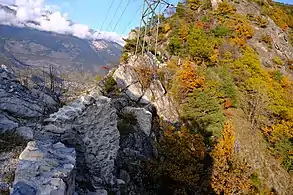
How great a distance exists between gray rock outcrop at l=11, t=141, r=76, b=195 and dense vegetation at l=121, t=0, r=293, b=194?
9030mm

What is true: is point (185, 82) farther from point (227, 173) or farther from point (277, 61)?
point (277, 61)

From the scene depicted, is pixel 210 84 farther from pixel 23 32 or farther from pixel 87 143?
pixel 23 32

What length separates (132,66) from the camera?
2381 cm

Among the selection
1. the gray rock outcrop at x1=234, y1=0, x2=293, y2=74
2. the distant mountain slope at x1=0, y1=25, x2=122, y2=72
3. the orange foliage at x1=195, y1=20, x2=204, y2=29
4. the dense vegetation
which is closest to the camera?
Answer: the dense vegetation

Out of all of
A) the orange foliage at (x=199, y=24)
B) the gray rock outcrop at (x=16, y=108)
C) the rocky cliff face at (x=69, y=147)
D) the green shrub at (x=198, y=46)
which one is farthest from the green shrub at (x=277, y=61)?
the gray rock outcrop at (x=16, y=108)

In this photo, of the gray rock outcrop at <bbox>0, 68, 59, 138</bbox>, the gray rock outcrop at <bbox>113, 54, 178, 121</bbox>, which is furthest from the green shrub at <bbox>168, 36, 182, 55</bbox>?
the gray rock outcrop at <bbox>0, 68, 59, 138</bbox>

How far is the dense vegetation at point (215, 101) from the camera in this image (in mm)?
18609

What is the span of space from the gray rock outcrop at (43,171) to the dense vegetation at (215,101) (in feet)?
29.6

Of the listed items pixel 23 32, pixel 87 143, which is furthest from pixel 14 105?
pixel 23 32

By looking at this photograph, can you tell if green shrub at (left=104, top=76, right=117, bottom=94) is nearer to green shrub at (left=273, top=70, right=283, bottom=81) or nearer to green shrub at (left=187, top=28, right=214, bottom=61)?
green shrub at (left=187, top=28, right=214, bottom=61)

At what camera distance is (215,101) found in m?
25.6

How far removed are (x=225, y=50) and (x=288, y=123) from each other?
11626mm

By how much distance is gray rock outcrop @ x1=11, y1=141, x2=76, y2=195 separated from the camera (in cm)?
502

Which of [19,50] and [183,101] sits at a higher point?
[183,101]
